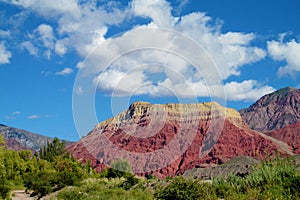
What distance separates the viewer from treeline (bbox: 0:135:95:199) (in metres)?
30.5

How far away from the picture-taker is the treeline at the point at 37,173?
30.5m

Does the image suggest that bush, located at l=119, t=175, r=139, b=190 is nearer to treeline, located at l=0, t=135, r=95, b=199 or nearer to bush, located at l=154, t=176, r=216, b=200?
treeline, located at l=0, t=135, r=95, b=199

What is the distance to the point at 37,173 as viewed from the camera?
128 ft

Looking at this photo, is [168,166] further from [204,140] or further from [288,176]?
[288,176]

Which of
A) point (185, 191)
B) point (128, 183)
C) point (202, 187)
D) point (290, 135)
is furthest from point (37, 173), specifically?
point (290, 135)

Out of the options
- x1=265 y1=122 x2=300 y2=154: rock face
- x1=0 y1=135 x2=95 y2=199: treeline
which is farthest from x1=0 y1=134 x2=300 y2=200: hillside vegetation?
x1=265 y1=122 x2=300 y2=154: rock face

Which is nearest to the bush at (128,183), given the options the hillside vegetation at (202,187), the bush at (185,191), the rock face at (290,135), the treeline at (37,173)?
the hillside vegetation at (202,187)

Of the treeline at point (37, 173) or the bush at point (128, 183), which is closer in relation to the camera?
the bush at point (128, 183)

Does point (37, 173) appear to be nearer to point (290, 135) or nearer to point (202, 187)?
point (202, 187)

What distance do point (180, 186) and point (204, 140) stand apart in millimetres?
118873

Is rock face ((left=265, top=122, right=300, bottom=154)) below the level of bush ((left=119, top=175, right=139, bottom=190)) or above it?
above

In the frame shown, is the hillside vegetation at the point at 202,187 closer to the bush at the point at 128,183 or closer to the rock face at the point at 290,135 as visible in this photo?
the bush at the point at 128,183

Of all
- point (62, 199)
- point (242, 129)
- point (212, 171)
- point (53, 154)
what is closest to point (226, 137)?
point (242, 129)

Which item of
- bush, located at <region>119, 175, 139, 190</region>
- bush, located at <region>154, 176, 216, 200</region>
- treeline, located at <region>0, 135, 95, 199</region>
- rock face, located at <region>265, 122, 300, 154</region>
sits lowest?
bush, located at <region>154, 176, 216, 200</region>
